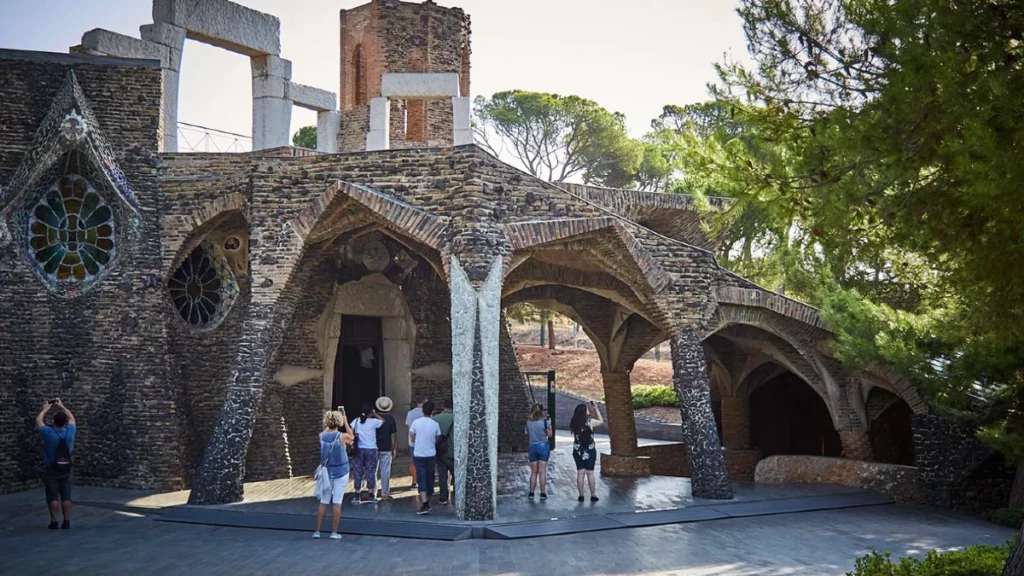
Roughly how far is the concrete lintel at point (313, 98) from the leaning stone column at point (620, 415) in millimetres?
7251

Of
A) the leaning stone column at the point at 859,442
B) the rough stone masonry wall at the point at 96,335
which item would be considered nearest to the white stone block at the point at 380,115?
the rough stone masonry wall at the point at 96,335

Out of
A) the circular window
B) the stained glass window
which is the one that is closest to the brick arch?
the stained glass window

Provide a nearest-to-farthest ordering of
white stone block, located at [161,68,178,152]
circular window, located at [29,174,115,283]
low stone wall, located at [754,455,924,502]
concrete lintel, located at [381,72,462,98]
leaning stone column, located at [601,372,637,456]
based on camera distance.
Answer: low stone wall, located at [754,455,924,502] < circular window, located at [29,174,115,283] < white stone block, located at [161,68,178,152] < leaning stone column, located at [601,372,637,456] < concrete lintel, located at [381,72,462,98]

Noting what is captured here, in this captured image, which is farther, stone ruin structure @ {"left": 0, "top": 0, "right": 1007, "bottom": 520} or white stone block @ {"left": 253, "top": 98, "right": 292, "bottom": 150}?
white stone block @ {"left": 253, "top": 98, "right": 292, "bottom": 150}

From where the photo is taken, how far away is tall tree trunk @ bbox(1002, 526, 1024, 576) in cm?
583

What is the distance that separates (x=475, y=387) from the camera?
35.7ft

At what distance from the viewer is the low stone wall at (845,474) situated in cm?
1277

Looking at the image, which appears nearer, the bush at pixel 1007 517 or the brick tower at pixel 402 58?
the bush at pixel 1007 517

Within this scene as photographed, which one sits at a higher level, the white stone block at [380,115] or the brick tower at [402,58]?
the brick tower at [402,58]

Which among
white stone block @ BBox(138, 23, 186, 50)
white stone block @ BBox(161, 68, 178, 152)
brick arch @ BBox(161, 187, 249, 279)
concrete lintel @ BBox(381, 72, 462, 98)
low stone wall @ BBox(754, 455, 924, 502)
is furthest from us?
concrete lintel @ BBox(381, 72, 462, 98)

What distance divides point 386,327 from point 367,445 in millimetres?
5230

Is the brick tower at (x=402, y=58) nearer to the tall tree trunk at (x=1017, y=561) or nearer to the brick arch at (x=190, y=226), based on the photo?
the brick arch at (x=190, y=226)

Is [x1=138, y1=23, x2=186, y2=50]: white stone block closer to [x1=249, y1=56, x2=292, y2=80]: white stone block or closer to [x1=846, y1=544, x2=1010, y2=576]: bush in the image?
[x1=249, y1=56, x2=292, y2=80]: white stone block

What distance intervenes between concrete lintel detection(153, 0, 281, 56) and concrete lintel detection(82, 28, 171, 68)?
464 millimetres
